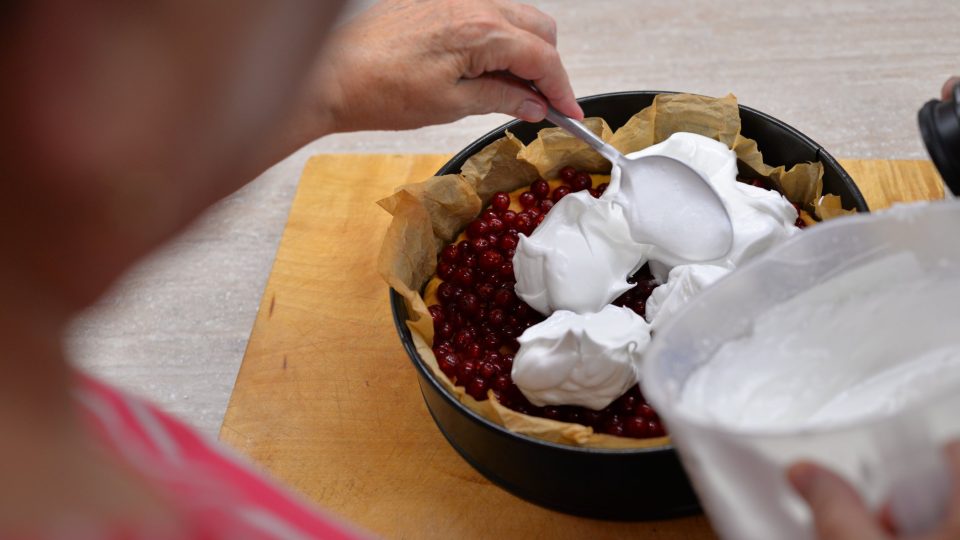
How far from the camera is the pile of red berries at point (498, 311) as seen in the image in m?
0.91

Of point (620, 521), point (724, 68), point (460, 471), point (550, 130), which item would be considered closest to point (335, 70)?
point (550, 130)

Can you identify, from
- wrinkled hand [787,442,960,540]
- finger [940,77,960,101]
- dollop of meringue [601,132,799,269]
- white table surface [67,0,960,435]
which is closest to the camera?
wrinkled hand [787,442,960,540]

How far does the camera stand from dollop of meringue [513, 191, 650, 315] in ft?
3.15

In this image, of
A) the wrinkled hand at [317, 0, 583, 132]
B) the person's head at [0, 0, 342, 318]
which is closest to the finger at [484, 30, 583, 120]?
the wrinkled hand at [317, 0, 583, 132]

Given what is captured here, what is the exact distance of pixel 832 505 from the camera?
0.48m

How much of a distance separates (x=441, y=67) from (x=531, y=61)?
97 mm

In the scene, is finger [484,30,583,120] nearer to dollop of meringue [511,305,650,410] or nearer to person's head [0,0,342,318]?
dollop of meringue [511,305,650,410]

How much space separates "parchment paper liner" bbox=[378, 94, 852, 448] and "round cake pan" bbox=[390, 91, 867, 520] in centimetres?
3

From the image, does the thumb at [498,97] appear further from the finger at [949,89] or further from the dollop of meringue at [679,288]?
the finger at [949,89]

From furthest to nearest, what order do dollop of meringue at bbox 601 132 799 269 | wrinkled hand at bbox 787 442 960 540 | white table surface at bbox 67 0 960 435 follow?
white table surface at bbox 67 0 960 435, dollop of meringue at bbox 601 132 799 269, wrinkled hand at bbox 787 442 960 540

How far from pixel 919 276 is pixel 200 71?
60 cm

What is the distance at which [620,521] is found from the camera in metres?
0.90

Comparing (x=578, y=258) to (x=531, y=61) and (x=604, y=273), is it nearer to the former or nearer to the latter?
(x=604, y=273)

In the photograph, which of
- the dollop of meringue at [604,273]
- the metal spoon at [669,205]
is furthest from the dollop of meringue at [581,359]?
the metal spoon at [669,205]
